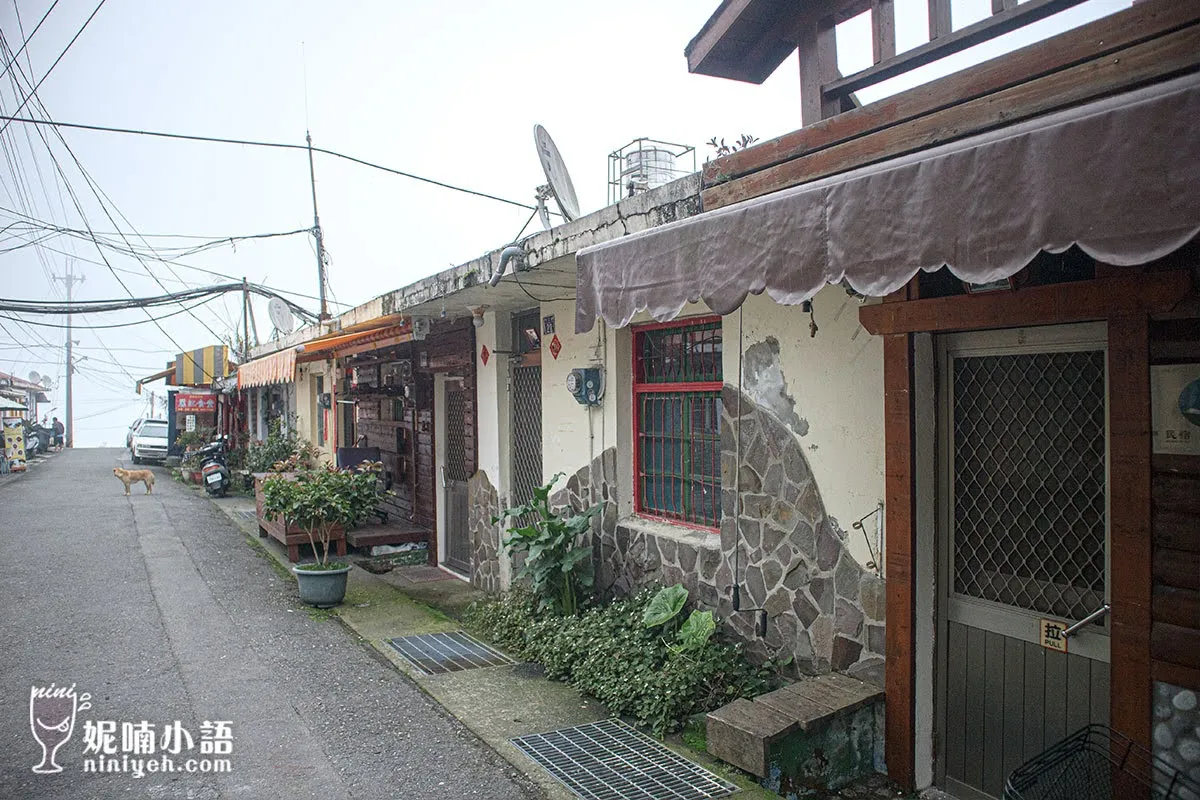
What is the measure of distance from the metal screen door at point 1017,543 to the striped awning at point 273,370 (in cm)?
1092

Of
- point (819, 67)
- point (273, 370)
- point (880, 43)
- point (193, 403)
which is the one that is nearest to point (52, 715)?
point (819, 67)

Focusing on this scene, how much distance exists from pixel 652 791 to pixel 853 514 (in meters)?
1.90

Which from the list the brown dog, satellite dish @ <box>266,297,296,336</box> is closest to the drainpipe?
satellite dish @ <box>266,297,296,336</box>

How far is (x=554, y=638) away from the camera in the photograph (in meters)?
6.46

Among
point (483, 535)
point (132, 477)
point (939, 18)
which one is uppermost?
point (939, 18)

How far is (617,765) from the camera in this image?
183 inches

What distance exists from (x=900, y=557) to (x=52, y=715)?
559cm

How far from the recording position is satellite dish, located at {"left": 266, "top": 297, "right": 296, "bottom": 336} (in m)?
18.4

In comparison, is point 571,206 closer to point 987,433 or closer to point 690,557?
point 690,557

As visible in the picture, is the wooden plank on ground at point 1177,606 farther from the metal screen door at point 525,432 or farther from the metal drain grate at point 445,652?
the metal screen door at point 525,432

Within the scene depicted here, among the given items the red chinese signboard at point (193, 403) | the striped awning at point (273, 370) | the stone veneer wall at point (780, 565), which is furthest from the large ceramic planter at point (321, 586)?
the red chinese signboard at point (193, 403)

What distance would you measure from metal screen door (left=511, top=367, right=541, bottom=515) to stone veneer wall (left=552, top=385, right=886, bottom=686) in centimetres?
250

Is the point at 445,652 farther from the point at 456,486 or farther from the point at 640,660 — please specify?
the point at 456,486

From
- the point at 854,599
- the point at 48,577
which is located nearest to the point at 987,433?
the point at 854,599
